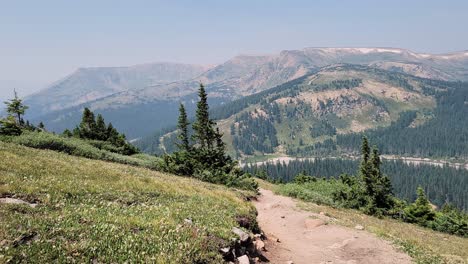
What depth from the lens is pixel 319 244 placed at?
25828 millimetres

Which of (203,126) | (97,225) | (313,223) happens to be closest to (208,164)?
(203,126)

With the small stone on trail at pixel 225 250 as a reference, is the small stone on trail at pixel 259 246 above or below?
below

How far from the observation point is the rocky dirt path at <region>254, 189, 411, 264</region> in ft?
70.7

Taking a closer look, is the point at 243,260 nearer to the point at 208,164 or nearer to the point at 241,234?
the point at 241,234

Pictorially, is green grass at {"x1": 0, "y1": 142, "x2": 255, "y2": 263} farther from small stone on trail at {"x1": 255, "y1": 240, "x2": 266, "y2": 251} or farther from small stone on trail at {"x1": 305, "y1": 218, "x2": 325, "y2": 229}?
small stone on trail at {"x1": 305, "y1": 218, "x2": 325, "y2": 229}

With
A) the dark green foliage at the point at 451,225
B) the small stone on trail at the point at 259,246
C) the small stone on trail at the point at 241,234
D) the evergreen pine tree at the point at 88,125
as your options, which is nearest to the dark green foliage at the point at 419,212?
the dark green foliage at the point at 451,225

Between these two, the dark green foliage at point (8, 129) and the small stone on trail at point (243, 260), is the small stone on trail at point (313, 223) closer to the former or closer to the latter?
the small stone on trail at point (243, 260)

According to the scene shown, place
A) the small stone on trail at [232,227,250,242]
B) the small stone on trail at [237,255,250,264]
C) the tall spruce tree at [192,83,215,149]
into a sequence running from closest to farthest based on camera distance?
the small stone on trail at [237,255,250,264] < the small stone on trail at [232,227,250,242] < the tall spruce tree at [192,83,215,149]

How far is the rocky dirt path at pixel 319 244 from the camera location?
70.7 ft

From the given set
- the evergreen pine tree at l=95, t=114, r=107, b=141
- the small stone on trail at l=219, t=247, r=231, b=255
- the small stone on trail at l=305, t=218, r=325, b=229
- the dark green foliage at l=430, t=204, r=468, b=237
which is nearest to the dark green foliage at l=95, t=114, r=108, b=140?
the evergreen pine tree at l=95, t=114, r=107, b=141

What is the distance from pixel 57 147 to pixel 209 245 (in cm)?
4157

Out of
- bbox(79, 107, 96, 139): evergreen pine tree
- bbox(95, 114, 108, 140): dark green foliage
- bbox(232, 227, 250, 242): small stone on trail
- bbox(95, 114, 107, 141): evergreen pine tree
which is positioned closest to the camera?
bbox(232, 227, 250, 242): small stone on trail

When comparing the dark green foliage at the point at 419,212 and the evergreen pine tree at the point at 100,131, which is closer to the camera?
the dark green foliage at the point at 419,212

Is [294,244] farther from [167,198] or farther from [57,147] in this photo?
[57,147]
